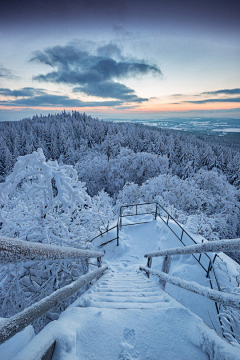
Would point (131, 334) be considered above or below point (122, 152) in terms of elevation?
above

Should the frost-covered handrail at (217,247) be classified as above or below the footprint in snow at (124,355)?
above

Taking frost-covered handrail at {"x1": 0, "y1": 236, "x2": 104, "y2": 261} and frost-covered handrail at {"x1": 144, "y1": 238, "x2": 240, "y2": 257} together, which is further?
frost-covered handrail at {"x1": 144, "y1": 238, "x2": 240, "y2": 257}

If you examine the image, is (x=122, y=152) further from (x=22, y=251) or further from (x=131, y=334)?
(x=22, y=251)

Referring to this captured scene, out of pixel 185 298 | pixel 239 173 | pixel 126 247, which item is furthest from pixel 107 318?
pixel 239 173

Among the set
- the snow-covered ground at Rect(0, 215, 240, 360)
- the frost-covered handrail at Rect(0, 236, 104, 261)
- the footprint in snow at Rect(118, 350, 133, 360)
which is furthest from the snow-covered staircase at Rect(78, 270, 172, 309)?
the frost-covered handrail at Rect(0, 236, 104, 261)

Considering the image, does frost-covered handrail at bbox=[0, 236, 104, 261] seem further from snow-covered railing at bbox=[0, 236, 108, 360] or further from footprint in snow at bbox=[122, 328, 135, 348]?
footprint in snow at bbox=[122, 328, 135, 348]

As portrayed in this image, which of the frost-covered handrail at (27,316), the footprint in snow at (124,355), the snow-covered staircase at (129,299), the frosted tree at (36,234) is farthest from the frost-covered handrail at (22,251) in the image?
the frosted tree at (36,234)

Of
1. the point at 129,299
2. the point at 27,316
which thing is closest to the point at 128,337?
the point at 129,299

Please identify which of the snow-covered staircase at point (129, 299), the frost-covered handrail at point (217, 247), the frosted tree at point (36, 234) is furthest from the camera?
the frosted tree at point (36, 234)

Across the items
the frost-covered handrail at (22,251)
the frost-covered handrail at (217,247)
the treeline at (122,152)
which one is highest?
the frost-covered handrail at (22,251)

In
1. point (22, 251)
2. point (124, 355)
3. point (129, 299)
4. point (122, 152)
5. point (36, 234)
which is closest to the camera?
point (22, 251)

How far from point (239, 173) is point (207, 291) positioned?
46219 millimetres

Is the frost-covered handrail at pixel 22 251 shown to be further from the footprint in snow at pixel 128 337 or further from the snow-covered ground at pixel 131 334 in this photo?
the footprint in snow at pixel 128 337

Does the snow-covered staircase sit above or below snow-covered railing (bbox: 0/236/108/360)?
below
